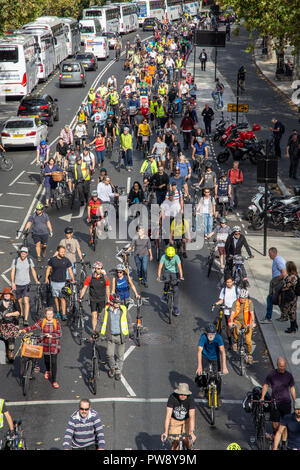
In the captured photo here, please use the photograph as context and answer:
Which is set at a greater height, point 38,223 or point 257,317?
point 38,223

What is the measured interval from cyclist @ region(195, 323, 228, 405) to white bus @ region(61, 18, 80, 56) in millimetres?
50316

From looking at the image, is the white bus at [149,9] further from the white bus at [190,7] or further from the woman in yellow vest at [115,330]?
the woman in yellow vest at [115,330]

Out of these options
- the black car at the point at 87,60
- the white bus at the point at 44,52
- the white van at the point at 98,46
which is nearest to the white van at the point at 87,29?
the white van at the point at 98,46

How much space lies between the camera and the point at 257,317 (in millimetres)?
17891

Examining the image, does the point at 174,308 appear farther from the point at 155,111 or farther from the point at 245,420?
the point at 155,111

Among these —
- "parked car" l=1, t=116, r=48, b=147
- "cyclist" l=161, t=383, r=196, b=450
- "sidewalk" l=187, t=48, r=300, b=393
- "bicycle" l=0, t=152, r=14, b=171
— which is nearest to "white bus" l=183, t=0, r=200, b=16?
"parked car" l=1, t=116, r=48, b=147

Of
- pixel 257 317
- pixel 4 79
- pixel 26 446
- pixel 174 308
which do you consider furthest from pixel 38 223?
pixel 4 79

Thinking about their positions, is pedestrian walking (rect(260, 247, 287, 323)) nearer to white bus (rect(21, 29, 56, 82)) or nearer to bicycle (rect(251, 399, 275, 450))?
bicycle (rect(251, 399, 275, 450))

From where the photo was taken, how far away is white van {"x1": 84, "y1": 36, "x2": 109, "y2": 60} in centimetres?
6200

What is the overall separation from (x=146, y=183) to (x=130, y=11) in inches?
2444

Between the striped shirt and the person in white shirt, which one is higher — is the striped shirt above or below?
above

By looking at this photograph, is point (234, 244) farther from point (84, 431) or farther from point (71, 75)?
point (71, 75)

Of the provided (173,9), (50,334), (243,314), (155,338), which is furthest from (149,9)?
Result: (50,334)

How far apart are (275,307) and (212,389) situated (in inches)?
224
